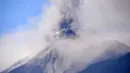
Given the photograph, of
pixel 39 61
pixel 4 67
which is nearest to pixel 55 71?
pixel 39 61

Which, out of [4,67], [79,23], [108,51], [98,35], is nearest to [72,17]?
[79,23]

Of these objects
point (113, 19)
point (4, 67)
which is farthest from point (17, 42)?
point (113, 19)

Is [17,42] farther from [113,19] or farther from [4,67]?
→ [113,19]

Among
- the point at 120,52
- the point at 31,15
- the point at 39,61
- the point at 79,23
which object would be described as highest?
the point at 31,15

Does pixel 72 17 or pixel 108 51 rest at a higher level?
pixel 72 17

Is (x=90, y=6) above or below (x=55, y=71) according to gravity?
above

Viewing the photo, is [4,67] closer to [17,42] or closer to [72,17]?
[17,42]
